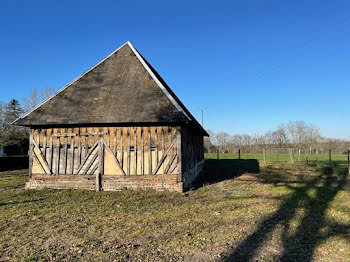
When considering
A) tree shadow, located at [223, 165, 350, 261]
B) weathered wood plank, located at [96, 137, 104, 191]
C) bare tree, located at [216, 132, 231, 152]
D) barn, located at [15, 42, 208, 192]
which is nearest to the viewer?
tree shadow, located at [223, 165, 350, 261]

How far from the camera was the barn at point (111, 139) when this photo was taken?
33.5 ft

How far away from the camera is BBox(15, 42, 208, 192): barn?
1022 centimetres

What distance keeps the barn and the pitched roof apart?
0.04 metres

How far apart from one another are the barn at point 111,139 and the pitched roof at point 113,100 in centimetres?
4

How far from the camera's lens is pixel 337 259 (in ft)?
13.3

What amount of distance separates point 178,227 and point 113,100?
23.6 ft

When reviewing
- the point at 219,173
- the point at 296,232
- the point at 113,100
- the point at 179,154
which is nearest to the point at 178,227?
the point at 296,232

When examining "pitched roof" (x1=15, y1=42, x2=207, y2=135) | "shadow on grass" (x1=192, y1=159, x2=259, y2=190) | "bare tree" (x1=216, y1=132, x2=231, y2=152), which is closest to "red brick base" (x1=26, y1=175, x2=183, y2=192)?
"shadow on grass" (x1=192, y1=159, x2=259, y2=190)

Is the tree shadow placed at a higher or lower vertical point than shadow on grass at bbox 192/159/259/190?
higher

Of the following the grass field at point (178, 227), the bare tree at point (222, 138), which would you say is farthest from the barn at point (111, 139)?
the bare tree at point (222, 138)

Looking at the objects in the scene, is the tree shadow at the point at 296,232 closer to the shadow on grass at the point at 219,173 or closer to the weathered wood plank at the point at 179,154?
the weathered wood plank at the point at 179,154

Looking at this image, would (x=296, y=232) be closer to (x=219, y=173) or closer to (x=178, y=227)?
(x=178, y=227)

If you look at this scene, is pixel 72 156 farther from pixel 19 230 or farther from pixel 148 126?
pixel 19 230

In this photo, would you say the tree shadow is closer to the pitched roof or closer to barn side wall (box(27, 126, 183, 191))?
barn side wall (box(27, 126, 183, 191))
